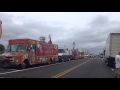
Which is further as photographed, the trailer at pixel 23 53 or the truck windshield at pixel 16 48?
the truck windshield at pixel 16 48

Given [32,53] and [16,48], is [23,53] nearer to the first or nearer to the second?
[16,48]

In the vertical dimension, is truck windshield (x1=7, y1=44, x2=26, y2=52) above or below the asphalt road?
above

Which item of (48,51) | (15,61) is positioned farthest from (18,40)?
(48,51)

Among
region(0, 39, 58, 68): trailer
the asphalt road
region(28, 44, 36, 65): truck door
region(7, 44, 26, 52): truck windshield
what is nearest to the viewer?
the asphalt road

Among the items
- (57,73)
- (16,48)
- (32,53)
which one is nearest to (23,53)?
(16,48)

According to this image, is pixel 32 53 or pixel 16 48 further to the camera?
pixel 32 53

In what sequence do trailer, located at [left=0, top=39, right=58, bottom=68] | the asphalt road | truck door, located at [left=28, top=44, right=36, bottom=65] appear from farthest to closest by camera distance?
truck door, located at [left=28, top=44, right=36, bottom=65] < trailer, located at [left=0, top=39, right=58, bottom=68] < the asphalt road

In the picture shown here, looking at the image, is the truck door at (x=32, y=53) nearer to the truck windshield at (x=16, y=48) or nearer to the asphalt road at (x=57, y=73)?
the truck windshield at (x=16, y=48)

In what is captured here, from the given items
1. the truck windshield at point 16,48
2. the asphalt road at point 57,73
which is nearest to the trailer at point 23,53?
the truck windshield at point 16,48

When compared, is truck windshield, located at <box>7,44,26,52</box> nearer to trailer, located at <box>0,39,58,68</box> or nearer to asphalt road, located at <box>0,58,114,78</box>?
trailer, located at <box>0,39,58,68</box>

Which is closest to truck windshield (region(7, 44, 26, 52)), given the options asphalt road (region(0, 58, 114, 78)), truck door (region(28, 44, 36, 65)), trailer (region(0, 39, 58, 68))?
trailer (region(0, 39, 58, 68))
